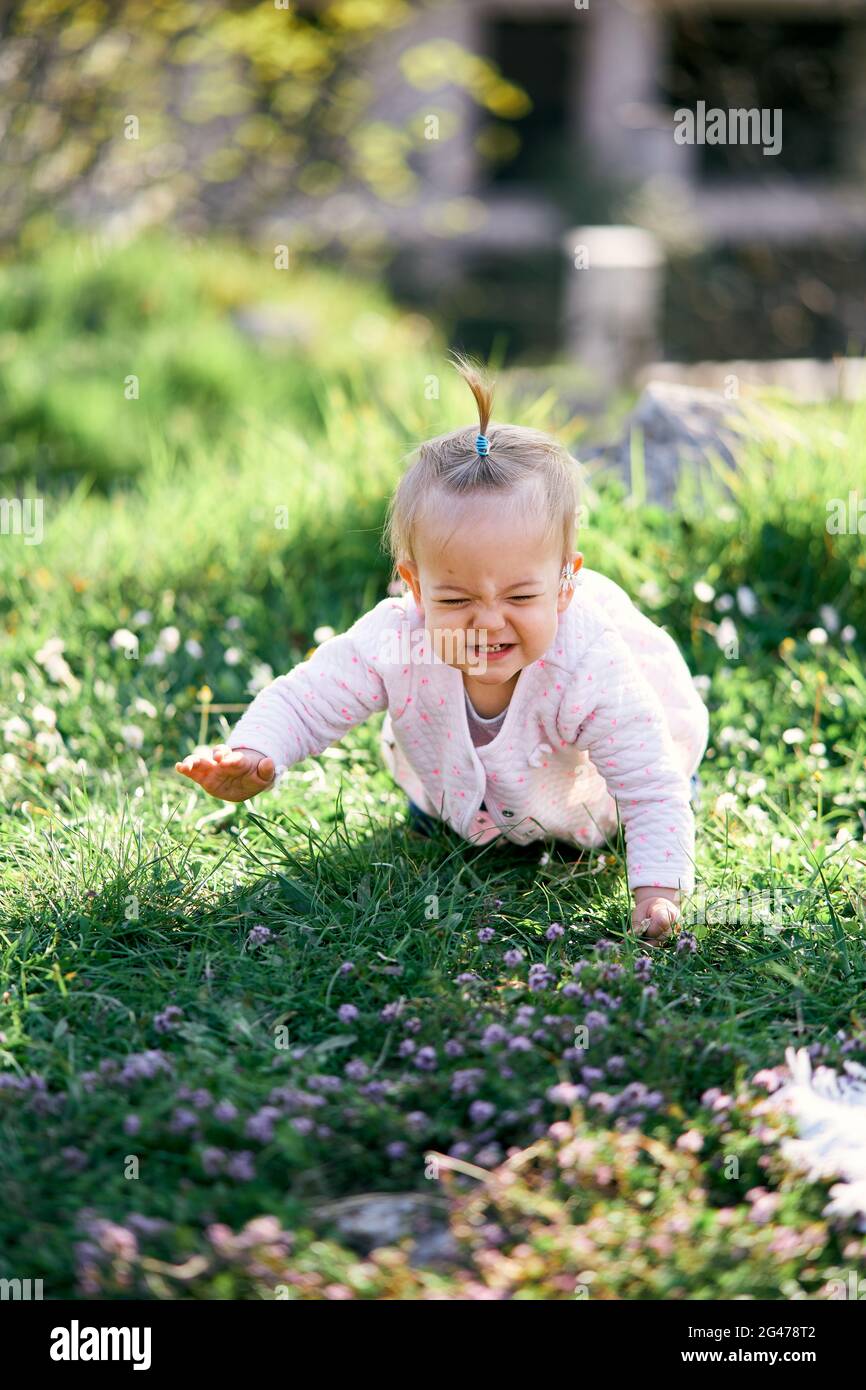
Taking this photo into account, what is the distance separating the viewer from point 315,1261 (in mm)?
1894

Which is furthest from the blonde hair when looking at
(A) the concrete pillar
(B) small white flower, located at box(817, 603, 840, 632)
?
(A) the concrete pillar

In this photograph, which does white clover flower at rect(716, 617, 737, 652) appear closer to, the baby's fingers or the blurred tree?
the baby's fingers

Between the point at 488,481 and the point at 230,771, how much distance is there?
0.72 metres

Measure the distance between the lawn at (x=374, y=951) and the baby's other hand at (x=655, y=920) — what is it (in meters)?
0.04

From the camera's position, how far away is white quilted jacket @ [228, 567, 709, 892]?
2734 millimetres

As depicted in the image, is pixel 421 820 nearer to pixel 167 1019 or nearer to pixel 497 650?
pixel 497 650

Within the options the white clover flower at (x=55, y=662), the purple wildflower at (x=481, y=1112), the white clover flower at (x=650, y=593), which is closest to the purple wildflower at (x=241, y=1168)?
the purple wildflower at (x=481, y=1112)

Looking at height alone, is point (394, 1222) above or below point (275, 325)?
below

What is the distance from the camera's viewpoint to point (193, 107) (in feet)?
28.7

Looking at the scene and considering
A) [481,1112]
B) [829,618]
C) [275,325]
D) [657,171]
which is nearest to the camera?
[481,1112]

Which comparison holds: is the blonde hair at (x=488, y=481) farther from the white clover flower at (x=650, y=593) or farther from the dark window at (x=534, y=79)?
the dark window at (x=534, y=79)

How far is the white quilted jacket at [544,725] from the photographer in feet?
8.97

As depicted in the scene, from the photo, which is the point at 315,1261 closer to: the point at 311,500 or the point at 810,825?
the point at 810,825

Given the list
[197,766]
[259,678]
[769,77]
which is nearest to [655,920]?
[197,766]
